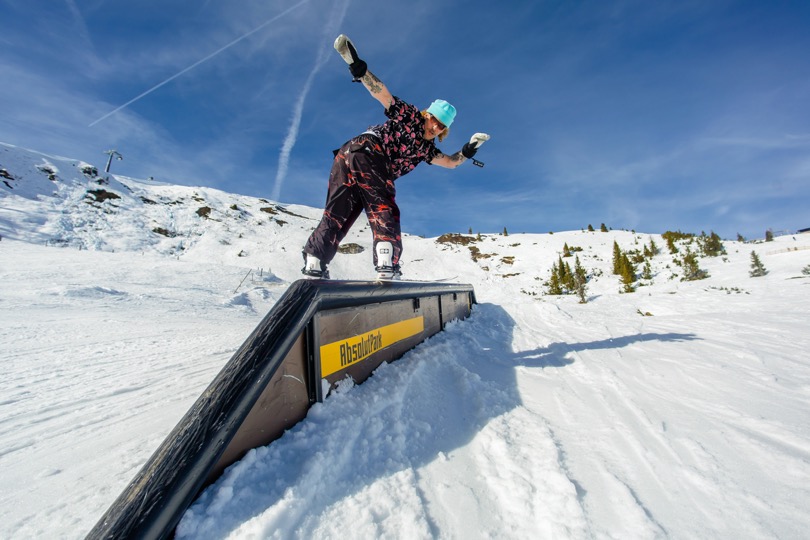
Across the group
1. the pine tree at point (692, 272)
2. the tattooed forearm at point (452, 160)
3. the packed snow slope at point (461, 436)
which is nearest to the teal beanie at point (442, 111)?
the tattooed forearm at point (452, 160)

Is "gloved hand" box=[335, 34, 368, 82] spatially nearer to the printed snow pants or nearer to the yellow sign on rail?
the printed snow pants

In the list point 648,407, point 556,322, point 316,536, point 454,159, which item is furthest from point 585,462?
point 556,322

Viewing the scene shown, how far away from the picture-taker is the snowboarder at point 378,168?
7.06ft

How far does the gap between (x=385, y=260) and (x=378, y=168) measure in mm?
647

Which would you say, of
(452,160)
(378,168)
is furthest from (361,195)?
(452,160)

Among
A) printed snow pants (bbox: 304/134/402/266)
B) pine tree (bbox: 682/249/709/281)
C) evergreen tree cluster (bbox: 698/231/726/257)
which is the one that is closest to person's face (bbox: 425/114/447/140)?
printed snow pants (bbox: 304/134/402/266)

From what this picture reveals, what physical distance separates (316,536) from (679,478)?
3.48 feet

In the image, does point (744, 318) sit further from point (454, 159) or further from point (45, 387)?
point (45, 387)

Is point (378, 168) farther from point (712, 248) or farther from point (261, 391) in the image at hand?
point (712, 248)

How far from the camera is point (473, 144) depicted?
2.79m

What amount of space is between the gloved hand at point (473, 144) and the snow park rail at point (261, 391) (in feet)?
5.30

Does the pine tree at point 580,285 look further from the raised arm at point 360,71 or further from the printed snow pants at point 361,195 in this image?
the raised arm at point 360,71

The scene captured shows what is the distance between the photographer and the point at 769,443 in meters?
1.14

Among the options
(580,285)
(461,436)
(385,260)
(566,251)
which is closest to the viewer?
(461,436)
